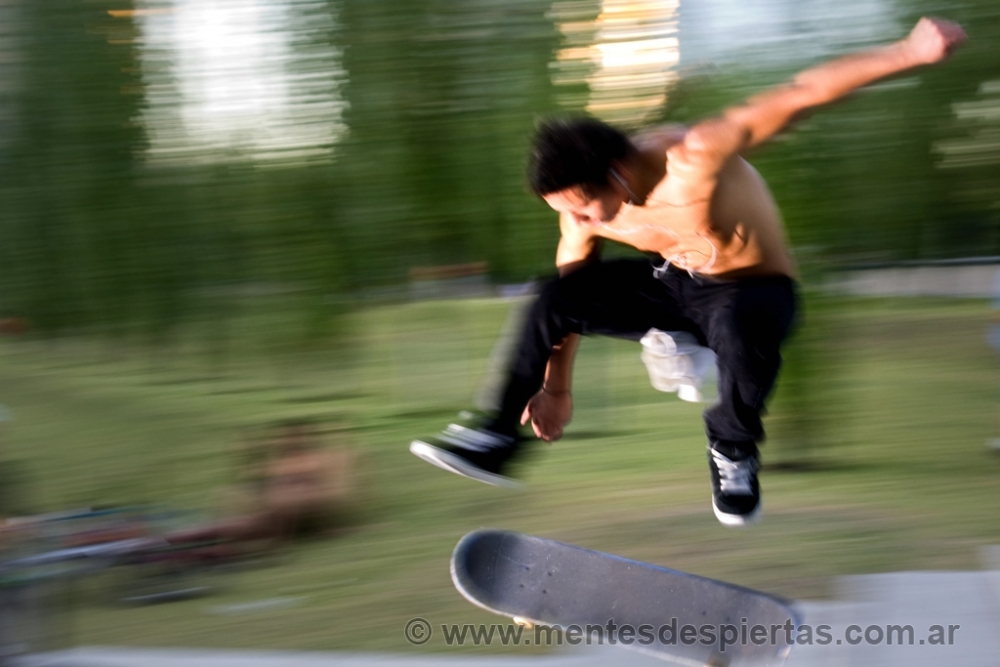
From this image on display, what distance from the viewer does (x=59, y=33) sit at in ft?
15.4

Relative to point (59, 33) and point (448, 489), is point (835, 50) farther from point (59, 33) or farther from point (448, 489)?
point (59, 33)

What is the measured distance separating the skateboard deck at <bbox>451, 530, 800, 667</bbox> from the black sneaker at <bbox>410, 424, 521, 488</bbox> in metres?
0.54

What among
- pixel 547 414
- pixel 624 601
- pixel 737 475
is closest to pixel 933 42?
pixel 737 475

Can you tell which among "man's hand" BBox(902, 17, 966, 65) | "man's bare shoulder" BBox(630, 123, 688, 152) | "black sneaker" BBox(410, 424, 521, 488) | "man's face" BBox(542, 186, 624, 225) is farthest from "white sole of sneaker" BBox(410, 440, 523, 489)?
"man's hand" BBox(902, 17, 966, 65)

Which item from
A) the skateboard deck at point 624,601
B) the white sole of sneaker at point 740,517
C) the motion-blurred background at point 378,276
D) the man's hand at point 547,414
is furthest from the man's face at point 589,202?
the motion-blurred background at point 378,276

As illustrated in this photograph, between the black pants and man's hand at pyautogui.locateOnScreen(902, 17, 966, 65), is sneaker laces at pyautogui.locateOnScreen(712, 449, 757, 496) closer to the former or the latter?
the black pants

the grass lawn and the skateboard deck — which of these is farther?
the grass lawn

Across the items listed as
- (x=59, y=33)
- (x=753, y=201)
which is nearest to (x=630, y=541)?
(x=753, y=201)

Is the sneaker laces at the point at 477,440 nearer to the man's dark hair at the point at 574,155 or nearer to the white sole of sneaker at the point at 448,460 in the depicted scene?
the white sole of sneaker at the point at 448,460

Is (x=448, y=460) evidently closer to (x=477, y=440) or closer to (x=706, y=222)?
(x=477, y=440)

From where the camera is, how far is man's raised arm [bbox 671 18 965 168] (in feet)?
6.52

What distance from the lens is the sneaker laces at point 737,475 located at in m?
2.65

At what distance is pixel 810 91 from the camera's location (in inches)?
83.4

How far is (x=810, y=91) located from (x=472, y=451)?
3.87 ft
